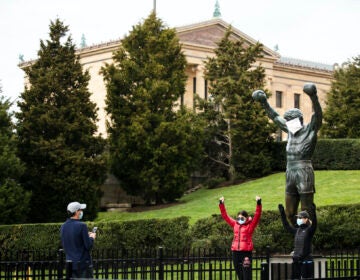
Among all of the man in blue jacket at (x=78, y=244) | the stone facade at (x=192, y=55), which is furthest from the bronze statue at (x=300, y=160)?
the stone facade at (x=192, y=55)

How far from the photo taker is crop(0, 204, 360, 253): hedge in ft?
75.8

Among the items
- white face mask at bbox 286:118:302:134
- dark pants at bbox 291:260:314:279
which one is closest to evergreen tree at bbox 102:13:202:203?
white face mask at bbox 286:118:302:134

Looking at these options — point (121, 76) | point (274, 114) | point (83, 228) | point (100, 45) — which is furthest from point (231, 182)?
point (83, 228)

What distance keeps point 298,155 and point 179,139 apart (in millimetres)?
26393

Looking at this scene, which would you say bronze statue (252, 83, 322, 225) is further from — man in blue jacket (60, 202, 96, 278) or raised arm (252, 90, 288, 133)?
man in blue jacket (60, 202, 96, 278)

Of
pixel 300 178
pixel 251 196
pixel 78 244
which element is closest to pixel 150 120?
pixel 251 196

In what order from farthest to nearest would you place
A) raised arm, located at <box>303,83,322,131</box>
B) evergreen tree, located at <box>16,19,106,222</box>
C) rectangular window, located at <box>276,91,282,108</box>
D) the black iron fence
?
1. rectangular window, located at <box>276,91,282,108</box>
2. evergreen tree, located at <box>16,19,106,222</box>
3. raised arm, located at <box>303,83,322,131</box>
4. the black iron fence

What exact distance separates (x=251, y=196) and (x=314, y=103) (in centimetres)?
2423

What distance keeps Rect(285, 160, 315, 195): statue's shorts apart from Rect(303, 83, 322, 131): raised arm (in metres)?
0.66

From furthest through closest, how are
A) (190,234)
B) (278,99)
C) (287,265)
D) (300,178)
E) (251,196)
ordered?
(278,99) < (251,196) < (190,234) < (300,178) < (287,265)

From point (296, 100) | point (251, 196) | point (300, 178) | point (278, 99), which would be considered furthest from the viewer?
point (296, 100)

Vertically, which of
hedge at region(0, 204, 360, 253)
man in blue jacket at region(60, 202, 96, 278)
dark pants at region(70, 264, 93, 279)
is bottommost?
dark pants at region(70, 264, 93, 279)

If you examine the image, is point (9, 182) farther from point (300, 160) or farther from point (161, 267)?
point (300, 160)

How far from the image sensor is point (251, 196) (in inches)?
1484
